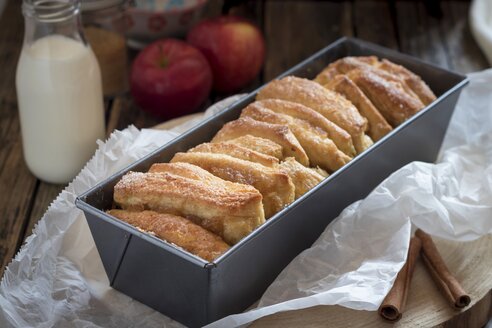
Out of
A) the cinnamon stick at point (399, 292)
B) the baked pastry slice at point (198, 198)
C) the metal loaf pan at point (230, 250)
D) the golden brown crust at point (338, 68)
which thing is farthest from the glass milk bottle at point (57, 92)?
the cinnamon stick at point (399, 292)

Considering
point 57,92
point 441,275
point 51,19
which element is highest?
point 51,19

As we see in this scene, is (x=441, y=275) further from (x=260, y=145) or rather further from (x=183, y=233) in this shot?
(x=183, y=233)

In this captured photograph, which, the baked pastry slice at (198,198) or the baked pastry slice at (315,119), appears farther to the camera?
the baked pastry slice at (315,119)

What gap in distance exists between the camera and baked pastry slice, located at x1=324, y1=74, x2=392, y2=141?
7.16 ft

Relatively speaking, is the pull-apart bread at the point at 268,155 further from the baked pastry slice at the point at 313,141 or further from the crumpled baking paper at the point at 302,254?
the crumpled baking paper at the point at 302,254

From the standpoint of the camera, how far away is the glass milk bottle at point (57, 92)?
2.21m

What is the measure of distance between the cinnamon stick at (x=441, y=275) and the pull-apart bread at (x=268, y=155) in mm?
266

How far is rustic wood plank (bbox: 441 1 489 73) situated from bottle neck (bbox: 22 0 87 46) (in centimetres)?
136

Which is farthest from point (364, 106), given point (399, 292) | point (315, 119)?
point (399, 292)

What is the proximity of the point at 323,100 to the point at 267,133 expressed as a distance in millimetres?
229

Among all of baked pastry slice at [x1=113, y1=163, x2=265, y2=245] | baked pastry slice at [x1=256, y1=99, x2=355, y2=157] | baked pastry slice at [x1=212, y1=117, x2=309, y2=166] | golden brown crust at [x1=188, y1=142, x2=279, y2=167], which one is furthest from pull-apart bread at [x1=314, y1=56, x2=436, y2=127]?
baked pastry slice at [x1=113, y1=163, x2=265, y2=245]

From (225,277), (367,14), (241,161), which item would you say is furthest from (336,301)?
(367,14)

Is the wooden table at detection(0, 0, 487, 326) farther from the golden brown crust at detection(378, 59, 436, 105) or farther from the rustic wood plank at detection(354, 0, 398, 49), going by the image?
the golden brown crust at detection(378, 59, 436, 105)

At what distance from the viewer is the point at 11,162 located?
8.14 feet
